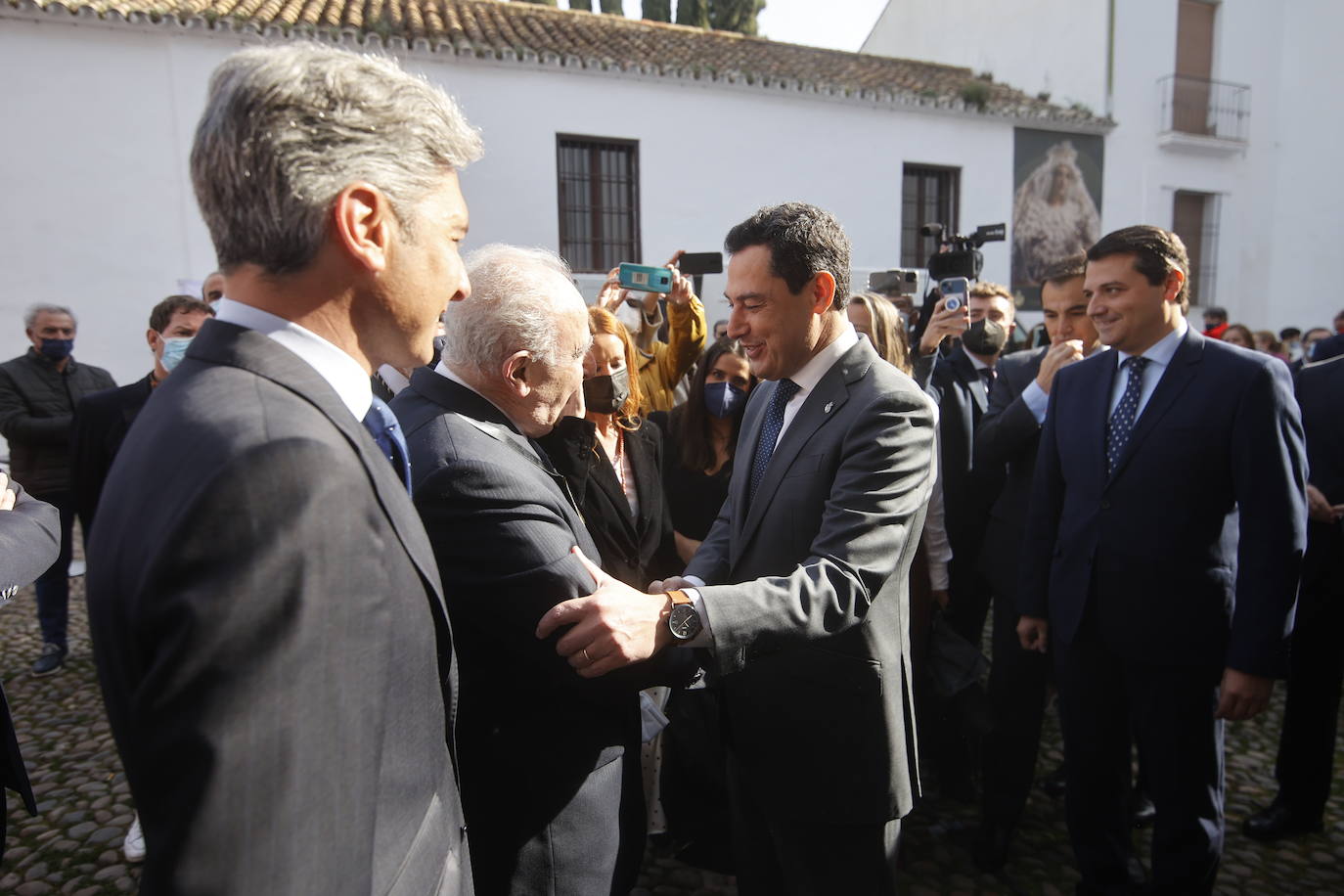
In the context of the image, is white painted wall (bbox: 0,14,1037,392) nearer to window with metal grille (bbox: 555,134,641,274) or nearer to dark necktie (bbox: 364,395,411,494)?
window with metal grille (bbox: 555,134,641,274)

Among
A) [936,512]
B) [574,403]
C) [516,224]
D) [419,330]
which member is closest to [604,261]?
[516,224]

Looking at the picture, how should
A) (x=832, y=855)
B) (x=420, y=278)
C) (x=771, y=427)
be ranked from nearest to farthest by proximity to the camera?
(x=420, y=278) < (x=832, y=855) < (x=771, y=427)

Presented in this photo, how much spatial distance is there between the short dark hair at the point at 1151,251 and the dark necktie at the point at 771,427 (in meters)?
1.20

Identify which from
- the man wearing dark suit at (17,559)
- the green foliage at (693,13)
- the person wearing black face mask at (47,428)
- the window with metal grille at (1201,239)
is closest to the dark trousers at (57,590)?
the person wearing black face mask at (47,428)

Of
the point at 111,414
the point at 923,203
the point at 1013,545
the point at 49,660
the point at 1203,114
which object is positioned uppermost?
the point at 1203,114

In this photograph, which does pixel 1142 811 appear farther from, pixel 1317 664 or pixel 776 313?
pixel 776 313

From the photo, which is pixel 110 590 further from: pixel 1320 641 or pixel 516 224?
pixel 516 224

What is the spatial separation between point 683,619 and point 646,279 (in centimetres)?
280

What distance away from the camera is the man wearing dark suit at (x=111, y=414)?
3.59 meters

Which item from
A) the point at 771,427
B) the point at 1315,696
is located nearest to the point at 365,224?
Answer: the point at 771,427

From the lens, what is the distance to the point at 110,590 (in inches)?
33.9

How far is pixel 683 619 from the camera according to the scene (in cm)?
162

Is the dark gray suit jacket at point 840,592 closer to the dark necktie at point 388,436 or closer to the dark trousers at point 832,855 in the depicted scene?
the dark trousers at point 832,855

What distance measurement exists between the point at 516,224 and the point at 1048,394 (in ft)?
33.8
